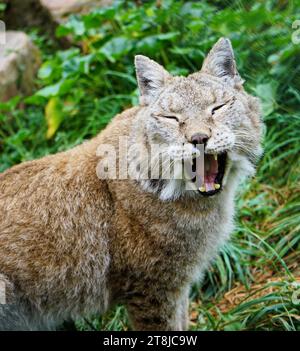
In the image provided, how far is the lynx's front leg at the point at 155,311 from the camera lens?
442 cm

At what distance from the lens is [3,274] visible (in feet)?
14.0

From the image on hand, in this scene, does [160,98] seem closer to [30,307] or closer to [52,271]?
[52,271]

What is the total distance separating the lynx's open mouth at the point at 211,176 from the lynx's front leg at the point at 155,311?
897 mm

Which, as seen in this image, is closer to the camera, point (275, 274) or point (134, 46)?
point (275, 274)

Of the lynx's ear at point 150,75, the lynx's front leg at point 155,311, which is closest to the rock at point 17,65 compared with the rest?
the lynx's ear at point 150,75

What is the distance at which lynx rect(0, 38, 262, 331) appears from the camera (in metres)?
4.25

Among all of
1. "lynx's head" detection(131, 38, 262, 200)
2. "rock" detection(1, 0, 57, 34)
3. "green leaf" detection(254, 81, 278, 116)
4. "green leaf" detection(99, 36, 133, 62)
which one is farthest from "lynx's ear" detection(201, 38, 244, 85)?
"rock" detection(1, 0, 57, 34)

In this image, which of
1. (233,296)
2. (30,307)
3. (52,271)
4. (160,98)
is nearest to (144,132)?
(160,98)

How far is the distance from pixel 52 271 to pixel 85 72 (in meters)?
3.30

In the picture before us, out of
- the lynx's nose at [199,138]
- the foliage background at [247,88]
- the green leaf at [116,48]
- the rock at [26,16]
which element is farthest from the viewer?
the rock at [26,16]

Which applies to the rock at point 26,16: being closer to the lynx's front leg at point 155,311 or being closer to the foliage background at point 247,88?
the foliage background at point 247,88

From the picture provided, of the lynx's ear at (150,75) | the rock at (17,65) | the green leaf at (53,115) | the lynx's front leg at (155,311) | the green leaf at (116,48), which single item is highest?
the lynx's ear at (150,75)

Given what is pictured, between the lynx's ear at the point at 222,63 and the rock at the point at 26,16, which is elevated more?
the lynx's ear at the point at 222,63

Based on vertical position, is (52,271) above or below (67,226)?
below
